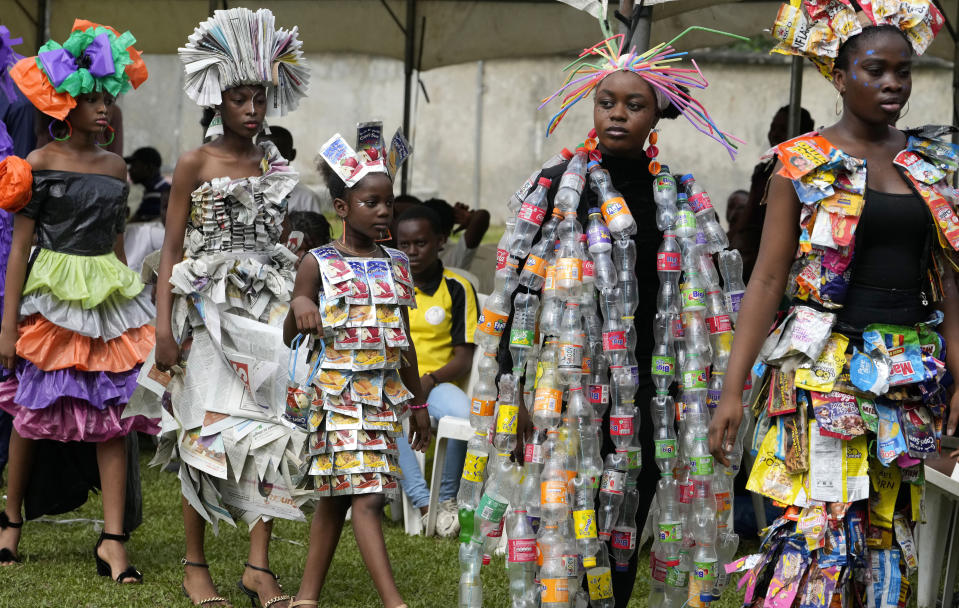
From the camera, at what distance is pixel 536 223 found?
3.92 metres

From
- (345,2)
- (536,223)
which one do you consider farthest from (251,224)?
(345,2)

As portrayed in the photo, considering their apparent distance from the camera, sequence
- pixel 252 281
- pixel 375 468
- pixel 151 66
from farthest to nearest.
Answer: pixel 151 66
pixel 252 281
pixel 375 468

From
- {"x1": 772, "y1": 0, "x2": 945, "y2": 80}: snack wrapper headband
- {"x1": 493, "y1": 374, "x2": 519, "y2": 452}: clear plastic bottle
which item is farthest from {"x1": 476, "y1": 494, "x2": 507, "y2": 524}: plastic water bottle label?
{"x1": 772, "y1": 0, "x2": 945, "y2": 80}: snack wrapper headband

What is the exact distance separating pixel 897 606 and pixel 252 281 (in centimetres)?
262

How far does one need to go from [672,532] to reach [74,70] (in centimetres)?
311

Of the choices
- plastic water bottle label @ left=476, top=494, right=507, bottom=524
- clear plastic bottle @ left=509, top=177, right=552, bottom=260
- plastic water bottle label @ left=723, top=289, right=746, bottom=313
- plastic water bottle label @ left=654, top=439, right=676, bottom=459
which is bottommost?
plastic water bottle label @ left=476, top=494, right=507, bottom=524

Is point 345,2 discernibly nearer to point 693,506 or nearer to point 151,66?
point 693,506

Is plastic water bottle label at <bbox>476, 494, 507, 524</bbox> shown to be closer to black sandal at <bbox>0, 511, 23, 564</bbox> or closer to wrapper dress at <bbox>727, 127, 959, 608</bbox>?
wrapper dress at <bbox>727, 127, 959, 608</bbox>

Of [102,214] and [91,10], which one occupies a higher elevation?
[91,10]

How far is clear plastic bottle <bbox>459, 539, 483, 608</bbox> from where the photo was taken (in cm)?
399

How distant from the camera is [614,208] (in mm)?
3846

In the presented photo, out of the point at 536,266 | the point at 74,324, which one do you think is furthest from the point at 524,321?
the point at 74,324

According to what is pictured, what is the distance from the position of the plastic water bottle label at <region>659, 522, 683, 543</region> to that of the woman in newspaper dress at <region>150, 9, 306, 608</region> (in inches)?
58.1

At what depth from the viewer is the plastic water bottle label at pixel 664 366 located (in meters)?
3.91
